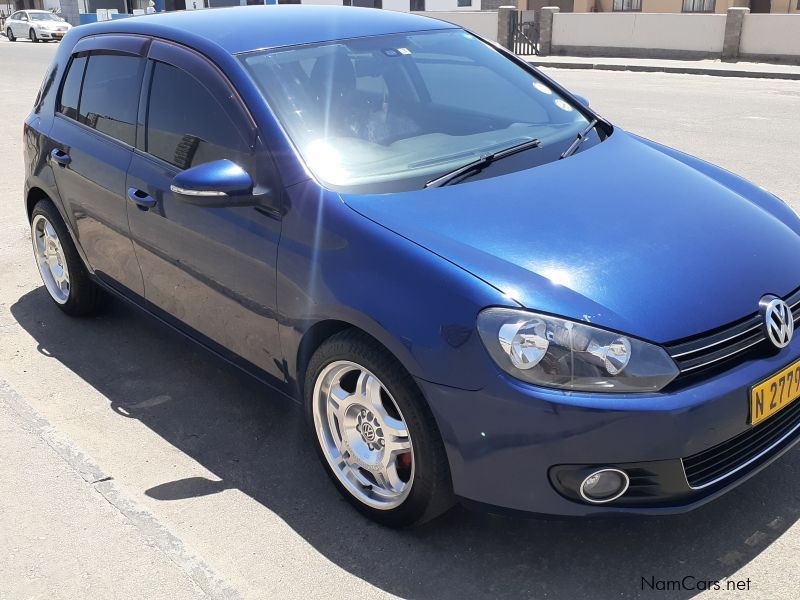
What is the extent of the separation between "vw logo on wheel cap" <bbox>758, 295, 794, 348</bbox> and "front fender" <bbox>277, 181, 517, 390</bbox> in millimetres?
869

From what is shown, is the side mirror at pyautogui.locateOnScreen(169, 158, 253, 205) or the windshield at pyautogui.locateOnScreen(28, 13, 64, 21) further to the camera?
the windshield at pyautogui.locateOnScreen(28, 13, 64, 21)

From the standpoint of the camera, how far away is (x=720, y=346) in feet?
8.33

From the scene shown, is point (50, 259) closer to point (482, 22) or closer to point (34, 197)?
point (34, 197)

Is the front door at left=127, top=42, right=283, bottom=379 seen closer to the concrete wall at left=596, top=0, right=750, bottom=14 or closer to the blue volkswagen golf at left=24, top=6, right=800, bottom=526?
the blue volkswagen golf at left=24, top=6, right=800, bottom=526

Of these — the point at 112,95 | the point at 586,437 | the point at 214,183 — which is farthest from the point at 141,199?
the point at 586,437

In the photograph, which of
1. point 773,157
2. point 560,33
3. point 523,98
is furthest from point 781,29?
point 523,98

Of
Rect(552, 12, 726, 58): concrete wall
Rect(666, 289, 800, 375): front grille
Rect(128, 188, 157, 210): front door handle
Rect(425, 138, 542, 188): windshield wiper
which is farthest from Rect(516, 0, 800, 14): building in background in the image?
Rect(666, 289, 800, 375): front grille

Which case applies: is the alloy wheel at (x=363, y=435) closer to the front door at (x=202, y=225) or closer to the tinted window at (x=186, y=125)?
the front door at (x=202, y=225)

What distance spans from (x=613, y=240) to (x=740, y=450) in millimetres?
790

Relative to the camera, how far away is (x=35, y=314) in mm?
5199

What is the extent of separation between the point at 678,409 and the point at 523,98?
206cm

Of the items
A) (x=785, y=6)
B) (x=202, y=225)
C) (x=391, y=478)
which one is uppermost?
(x=785, y=6)

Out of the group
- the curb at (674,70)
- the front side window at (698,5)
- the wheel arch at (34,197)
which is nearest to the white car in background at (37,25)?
the curb at (674,70)

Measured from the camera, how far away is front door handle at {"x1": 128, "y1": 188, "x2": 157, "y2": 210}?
372 cm
